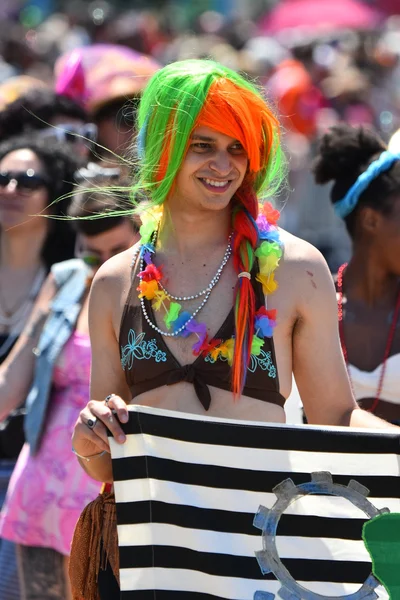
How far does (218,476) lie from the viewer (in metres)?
2.80

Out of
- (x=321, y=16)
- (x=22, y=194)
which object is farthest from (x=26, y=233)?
(x=321, y=16)

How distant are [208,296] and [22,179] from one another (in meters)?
2.19

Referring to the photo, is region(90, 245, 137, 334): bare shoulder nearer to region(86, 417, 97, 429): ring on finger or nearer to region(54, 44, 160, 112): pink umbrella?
region(86, 417, 97, 429): ring on finger

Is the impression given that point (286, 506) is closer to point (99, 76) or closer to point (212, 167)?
point (212, 167)

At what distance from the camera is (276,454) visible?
9.09ft

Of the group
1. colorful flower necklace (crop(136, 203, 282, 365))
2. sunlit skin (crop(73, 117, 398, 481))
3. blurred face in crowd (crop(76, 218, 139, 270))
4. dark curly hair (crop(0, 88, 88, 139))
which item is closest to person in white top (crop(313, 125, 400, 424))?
blurred face in crowd (crop(76, 218, 139, 270))

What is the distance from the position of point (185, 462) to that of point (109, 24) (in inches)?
409

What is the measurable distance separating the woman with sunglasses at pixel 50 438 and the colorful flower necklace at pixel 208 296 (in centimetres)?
121

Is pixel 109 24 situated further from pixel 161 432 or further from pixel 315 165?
pixel 161 432

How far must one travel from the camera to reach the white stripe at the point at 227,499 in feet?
9.09

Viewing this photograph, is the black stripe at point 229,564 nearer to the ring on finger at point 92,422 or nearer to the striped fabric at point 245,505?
the striped fabric at point 245,505

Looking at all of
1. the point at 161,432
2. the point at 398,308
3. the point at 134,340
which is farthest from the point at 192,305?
the point at 398,308

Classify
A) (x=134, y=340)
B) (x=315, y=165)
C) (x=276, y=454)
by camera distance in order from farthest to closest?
(x=315, y=165), (x=134, y=340), (x=276, y=454)

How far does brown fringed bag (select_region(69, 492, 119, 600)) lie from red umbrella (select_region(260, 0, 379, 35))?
1279 cm
